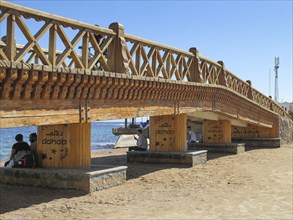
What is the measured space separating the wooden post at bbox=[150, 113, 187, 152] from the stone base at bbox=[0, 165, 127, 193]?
471 centimetres

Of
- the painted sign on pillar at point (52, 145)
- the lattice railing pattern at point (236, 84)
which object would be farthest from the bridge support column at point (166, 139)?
the painted sign on pillar at point (52, 145)

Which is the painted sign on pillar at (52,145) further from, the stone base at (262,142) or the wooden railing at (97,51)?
the stone base at (262,142)

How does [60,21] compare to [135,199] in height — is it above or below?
above

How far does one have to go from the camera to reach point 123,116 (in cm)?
1062

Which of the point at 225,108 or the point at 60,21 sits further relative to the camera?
the point at 225,108

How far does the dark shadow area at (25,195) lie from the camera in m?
8.23

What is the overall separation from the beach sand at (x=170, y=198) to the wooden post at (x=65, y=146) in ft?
2.88

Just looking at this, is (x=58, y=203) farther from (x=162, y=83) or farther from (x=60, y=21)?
(x=162, y=83)

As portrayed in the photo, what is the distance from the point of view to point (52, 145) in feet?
33.5

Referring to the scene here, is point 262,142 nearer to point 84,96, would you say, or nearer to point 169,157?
point 169,157

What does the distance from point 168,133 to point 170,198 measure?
5884 mm

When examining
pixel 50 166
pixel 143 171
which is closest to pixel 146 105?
pixel 143 171

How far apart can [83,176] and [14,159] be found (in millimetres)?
2351

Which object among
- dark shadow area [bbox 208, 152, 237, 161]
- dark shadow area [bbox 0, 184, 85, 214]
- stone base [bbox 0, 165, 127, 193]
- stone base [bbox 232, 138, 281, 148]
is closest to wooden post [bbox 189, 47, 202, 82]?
dark shadow area [bbox 208, 152, 237, 161]
